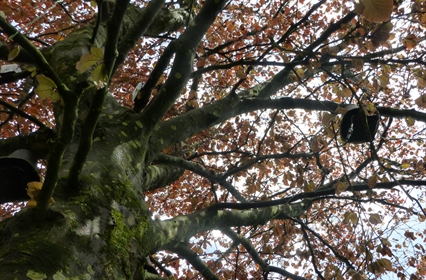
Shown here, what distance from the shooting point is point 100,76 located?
1.24m

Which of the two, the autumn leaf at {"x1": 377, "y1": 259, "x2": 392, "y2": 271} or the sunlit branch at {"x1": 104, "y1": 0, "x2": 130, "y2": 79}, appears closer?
the sunlit branch at {"x1": 104, "y1": 0, "x2": 130, "y2": 79}

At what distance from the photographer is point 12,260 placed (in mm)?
1135

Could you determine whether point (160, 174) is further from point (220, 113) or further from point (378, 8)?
point (378, 8)

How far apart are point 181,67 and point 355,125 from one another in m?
1.75

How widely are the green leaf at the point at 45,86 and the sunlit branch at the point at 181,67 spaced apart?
4.00 ft

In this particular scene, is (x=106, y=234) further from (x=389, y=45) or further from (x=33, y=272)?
(x=389, y=45)

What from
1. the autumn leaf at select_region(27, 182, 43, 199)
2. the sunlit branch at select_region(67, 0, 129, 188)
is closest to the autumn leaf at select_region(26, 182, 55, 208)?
the autumn leaf at select_region(27, 182, 43, 199)

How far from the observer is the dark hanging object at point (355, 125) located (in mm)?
2861

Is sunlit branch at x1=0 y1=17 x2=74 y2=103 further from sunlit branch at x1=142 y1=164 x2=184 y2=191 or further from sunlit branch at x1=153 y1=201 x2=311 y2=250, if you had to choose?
sunlit branch at x1=142 y1=164 x2=184 y2=191

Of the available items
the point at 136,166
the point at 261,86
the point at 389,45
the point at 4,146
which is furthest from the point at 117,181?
the point at 261,86

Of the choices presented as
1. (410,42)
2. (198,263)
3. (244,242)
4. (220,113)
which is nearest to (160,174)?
(220,113)

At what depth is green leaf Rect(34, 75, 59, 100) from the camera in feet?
3.90

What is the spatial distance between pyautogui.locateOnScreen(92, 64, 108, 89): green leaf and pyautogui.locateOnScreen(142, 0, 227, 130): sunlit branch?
1.19 m

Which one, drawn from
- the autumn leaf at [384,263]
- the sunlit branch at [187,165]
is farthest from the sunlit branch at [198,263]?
the autumn leaf at [384,263]
